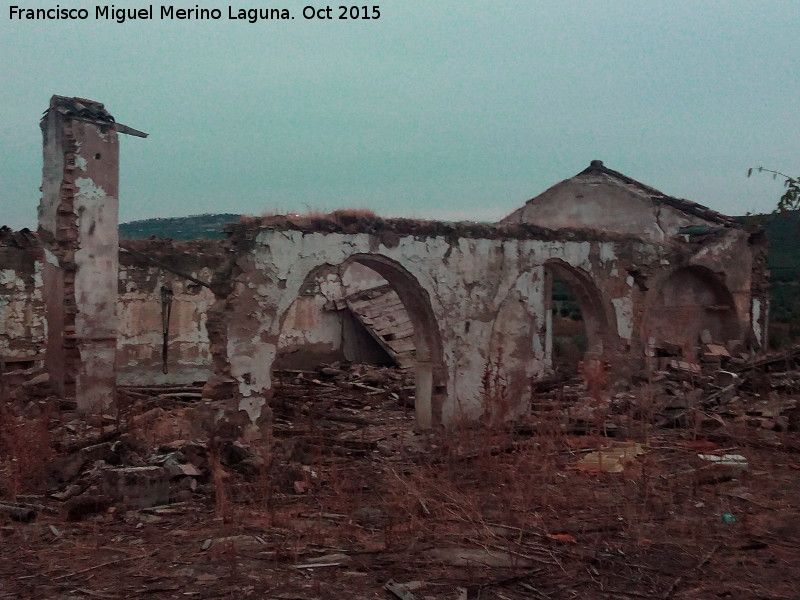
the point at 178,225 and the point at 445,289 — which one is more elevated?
the point at 178,225

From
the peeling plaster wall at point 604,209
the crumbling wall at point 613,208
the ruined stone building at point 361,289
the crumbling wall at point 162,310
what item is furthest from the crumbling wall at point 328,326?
the peeling plaster wall at point 604,209

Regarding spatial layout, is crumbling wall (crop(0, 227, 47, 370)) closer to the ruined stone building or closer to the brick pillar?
the ruined stone building

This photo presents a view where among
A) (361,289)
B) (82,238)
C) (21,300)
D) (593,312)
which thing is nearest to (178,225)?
(361,289)

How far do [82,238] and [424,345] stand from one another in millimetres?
5525

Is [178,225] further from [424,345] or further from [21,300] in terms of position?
[424,345]

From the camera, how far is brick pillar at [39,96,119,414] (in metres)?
12.6

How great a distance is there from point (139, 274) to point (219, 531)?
11.3 meters

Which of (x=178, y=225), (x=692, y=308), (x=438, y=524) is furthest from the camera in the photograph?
(x=178, y=225)

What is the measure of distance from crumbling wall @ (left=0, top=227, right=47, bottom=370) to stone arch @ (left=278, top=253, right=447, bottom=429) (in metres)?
5.31

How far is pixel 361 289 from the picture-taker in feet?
62.8

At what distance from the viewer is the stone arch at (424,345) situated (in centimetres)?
1167

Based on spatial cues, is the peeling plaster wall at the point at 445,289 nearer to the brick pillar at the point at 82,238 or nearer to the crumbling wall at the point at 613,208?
the crumbling wall at the point at 613,208

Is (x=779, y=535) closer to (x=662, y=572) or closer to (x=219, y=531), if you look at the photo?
(x=662, y=572)

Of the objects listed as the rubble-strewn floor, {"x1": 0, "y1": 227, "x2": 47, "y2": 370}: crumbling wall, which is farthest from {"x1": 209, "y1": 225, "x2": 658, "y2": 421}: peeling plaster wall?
{"x1": 0, "y1": 227, "x2": 47, "y2": 370}: crumbling wall
